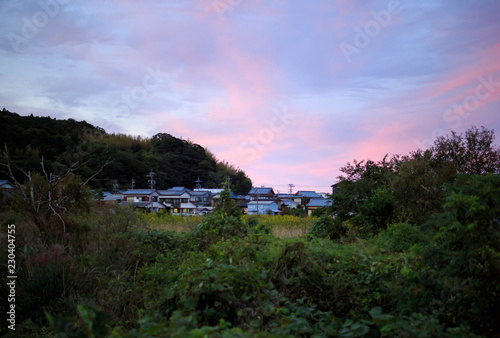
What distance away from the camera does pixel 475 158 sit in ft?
36.6

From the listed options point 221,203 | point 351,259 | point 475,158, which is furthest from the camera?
point 475,158

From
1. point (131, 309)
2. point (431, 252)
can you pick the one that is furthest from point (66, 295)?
point (431, 252)

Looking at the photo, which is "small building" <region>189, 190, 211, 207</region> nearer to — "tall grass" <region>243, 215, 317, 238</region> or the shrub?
"tall grass" <region>243, 215, 317, 238</region>

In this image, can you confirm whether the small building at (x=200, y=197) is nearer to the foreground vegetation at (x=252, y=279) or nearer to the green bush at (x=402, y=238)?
the foreground vegetation at (x=252, y=279)

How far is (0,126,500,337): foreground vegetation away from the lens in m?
3.04

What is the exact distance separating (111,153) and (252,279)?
41.0 meters

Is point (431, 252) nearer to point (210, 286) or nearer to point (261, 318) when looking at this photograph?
point (261, 318)

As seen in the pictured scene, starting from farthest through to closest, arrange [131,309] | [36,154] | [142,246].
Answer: [36,154] → [142,246] → [131,309]

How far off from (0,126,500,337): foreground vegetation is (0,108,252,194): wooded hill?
Result: 67.1 ft

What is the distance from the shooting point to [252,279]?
3625mm

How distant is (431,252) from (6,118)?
120 feet

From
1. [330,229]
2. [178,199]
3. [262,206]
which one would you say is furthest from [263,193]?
[330,229]

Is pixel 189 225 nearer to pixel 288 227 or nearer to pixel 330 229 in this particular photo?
pixel 288 227

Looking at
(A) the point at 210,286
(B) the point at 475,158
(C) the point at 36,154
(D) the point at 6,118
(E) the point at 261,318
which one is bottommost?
(E) the point at 261,318
